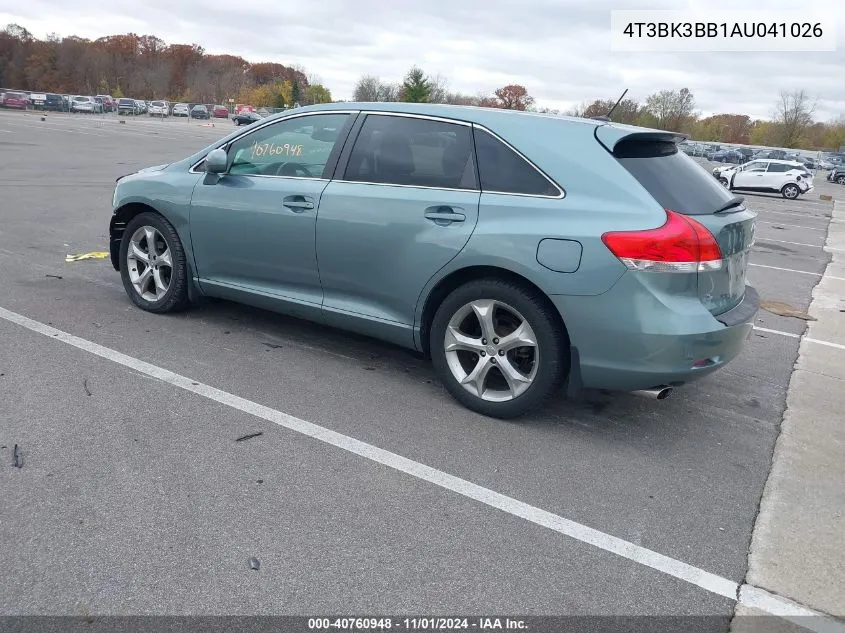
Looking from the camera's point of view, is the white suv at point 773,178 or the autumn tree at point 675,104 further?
the autumn tree at point 675,104

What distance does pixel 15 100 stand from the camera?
198 feet

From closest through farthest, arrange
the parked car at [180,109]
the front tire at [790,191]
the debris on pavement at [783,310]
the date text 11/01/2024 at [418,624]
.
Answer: the date text 11/01/2024 at [418,624] < the debris on pavement at [783,310] < the front tire at [790,191] < the parked car at [180,109]

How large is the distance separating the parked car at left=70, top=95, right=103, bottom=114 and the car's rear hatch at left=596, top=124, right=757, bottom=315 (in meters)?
66.2

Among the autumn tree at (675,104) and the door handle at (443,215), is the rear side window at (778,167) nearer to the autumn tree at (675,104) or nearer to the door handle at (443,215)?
the door handle at (443,215)

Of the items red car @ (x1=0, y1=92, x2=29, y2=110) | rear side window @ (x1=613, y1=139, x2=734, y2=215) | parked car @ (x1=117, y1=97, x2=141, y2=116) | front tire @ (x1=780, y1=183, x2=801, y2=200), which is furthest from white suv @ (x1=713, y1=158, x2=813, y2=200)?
red car @ (x1=0, y1=92, x2=29, y2=110)

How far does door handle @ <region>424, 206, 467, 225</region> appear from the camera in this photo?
4.24 metres

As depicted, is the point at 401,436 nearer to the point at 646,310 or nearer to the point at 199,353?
the point at 646,310

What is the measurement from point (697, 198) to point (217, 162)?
3.14 m

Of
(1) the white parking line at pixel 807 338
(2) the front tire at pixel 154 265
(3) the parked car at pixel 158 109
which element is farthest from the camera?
(3) the parked car at pixel 158 109

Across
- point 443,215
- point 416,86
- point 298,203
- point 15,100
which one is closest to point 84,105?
point 15,100

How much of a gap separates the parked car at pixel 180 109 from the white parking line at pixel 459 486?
70.1 meters

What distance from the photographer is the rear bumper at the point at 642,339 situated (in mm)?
3754

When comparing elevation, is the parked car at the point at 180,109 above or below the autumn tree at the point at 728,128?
below

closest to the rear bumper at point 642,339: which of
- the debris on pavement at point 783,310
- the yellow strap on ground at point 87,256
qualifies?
the debris on pavement at point 783,310
